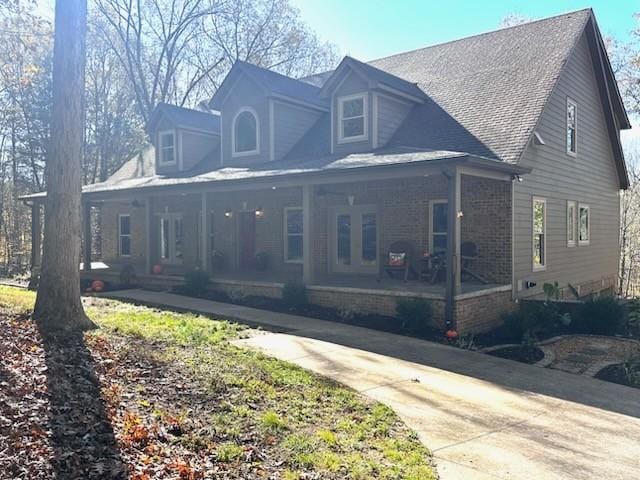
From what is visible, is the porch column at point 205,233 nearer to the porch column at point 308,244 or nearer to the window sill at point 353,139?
the porch column at point 308,244

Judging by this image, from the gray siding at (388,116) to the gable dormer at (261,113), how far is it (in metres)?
2.74

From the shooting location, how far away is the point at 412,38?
2619 centimetres

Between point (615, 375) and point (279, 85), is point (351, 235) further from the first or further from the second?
point (615, 375)

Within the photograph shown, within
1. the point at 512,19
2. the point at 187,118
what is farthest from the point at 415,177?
the point at 512,19

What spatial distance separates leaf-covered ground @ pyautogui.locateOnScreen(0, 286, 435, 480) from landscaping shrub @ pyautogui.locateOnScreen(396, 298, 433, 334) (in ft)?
11.3

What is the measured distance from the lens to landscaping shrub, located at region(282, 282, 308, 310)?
457 inches

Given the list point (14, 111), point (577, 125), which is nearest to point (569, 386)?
point (577, 125)

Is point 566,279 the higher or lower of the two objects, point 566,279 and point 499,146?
the lower

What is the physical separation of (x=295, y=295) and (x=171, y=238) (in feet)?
30.0

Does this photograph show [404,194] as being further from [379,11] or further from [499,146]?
[379,11]

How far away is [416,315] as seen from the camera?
31.6 ft

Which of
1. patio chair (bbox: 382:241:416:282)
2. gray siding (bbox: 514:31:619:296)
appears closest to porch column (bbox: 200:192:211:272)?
patio chair (bbox: 382:241:416:282)

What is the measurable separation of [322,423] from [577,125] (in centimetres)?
1285

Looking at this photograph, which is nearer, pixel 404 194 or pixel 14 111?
pixel 404 194
